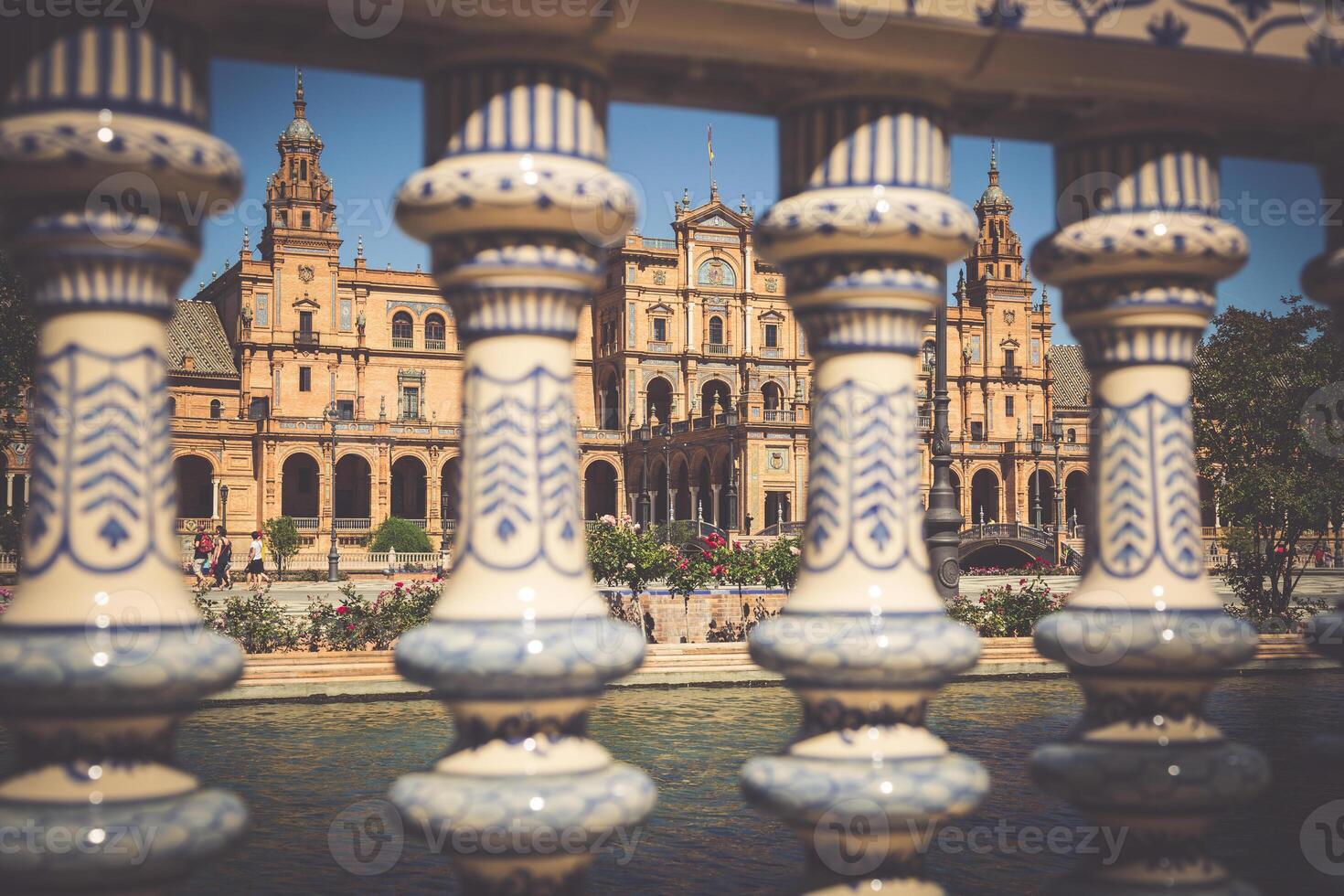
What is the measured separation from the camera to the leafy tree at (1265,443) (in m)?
17.4

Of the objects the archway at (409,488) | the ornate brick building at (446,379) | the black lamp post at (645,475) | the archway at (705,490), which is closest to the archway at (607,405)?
the ornate brick building at (446,379)

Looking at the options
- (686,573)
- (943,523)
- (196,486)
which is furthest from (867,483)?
(196,486)

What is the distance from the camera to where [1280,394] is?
18.0 meters

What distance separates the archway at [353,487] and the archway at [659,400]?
12.9m

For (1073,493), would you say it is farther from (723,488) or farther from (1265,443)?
(1265,443)

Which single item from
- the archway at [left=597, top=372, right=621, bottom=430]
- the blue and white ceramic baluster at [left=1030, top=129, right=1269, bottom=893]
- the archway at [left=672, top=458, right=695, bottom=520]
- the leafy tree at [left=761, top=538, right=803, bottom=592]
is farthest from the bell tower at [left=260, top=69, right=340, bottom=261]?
the blue and white ceramic baluster at [left=1030, top=129, right=1269, bottom=893]

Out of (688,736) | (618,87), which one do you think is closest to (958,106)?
(618,87)

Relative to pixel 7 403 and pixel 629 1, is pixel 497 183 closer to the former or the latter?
pixel 629 1

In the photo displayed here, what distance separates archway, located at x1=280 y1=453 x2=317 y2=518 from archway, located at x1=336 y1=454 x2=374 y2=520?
110 centimetres

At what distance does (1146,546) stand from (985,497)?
2425 inches

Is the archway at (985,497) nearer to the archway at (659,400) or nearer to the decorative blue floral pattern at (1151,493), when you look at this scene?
the archway at (659,400)

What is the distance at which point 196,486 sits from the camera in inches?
2274

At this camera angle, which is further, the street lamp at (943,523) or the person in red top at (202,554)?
the person in red top at (202,554)

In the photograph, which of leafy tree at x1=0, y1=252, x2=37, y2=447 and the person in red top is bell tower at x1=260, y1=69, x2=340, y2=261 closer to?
the person in red top
